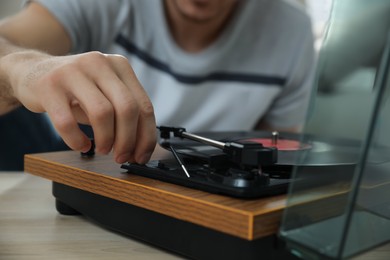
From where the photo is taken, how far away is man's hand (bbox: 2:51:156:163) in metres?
0.51

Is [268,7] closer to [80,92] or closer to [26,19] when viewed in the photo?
[26,19]

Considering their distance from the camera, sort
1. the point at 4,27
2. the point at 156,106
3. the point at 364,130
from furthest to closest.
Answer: the point at 156,106 → the point at 4,27 → the point at 364,130

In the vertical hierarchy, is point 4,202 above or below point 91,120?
below

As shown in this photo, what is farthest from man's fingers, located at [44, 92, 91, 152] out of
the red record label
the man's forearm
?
the red record label

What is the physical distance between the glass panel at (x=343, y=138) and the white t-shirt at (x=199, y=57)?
3.16ft

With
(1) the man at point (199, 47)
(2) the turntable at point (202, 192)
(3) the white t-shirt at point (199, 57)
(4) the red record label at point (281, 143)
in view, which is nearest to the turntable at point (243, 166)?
(2) the turntable at point (202, 192)

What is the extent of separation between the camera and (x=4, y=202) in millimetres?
677

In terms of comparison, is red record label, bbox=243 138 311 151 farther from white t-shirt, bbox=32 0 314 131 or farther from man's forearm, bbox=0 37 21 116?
white t-shirt, bbox=32 0 314 131

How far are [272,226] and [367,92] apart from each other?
0.42 ft

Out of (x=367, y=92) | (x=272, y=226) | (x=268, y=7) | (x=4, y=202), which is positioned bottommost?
(x=4, y=202)

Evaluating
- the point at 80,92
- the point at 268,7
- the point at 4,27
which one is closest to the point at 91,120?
the point at 80,92

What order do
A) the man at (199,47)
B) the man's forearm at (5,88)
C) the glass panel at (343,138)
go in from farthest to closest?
the man at (199,47) → the man's forearm at (5,88) → the glass panel at (343,138)

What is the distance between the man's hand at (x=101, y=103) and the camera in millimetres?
509

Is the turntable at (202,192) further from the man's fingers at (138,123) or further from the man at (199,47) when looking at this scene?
the man at (199,47)
